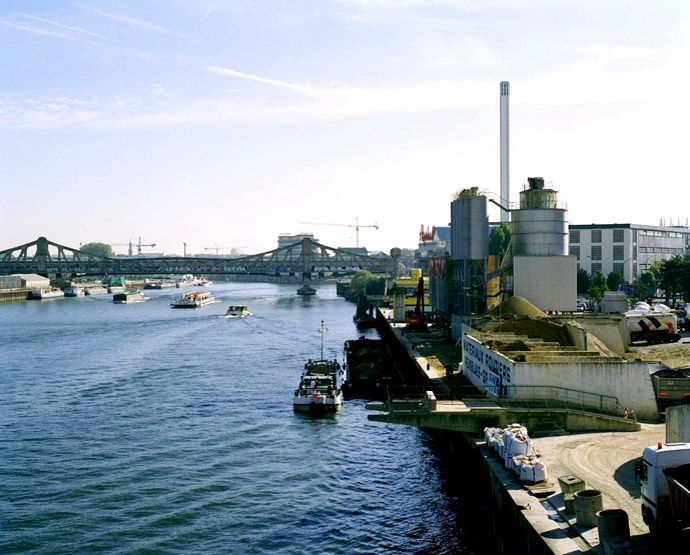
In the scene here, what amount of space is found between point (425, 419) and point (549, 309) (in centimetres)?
3147

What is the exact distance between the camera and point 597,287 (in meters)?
108

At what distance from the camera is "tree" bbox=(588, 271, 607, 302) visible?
10400 centimetres

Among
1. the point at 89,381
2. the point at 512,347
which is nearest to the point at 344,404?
the point at 512,347

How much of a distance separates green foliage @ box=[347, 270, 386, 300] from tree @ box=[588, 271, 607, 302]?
58.7m

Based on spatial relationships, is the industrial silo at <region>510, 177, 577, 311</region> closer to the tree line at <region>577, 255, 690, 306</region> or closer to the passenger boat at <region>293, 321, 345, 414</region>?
the passenger boat at <region>293, 321, 345, 414</region>

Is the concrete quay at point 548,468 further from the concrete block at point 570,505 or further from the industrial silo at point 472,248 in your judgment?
the industrial silo at point 472,248

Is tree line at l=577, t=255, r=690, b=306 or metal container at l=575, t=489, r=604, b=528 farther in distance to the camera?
tree line at l=577, t=255, r=690, b=306

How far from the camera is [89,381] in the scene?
6084 cm

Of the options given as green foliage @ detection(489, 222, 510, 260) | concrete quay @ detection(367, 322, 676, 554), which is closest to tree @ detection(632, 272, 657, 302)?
green foliage @ detection(489, 222, 510, 260)

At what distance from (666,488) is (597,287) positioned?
302 feet

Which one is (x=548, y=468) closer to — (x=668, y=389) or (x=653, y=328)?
(x=668, y=389)

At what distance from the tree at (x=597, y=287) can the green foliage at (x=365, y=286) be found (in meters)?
58.7

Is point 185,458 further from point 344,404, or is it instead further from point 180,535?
point 344,404

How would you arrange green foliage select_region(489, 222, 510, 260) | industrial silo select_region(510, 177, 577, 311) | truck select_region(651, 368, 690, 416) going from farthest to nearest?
green foliage select_region(489, 222, 510, 260)
industrial silo select_region(510, 177, 577, 311)
truck select_region(651, 368, 690, 416)
